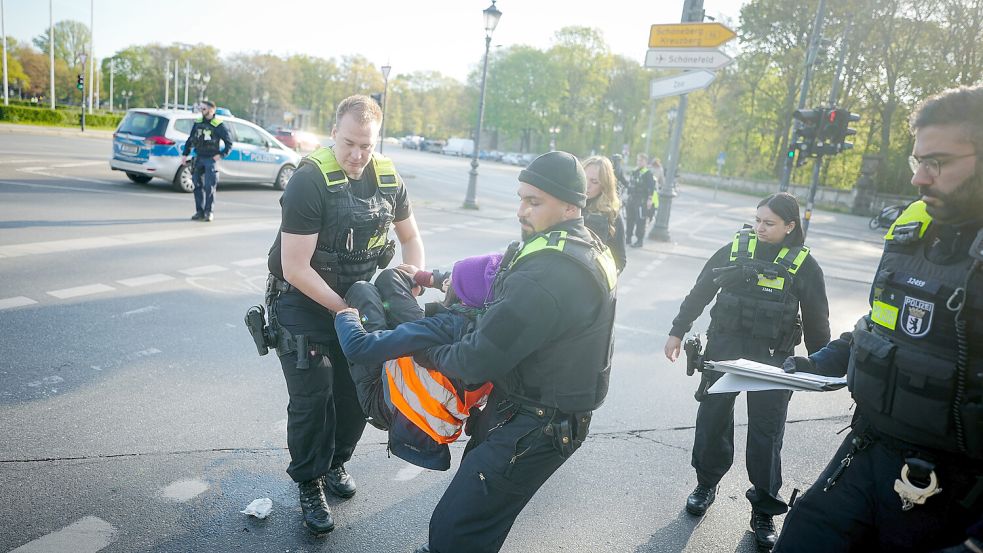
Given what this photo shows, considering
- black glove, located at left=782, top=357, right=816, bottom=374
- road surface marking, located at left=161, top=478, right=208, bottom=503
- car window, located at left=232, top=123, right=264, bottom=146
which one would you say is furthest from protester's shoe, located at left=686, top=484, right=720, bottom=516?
car window, located at left=232, top=123, right=264, bottom=146

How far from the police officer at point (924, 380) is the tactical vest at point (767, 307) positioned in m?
1.30

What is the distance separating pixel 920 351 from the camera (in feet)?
6.11

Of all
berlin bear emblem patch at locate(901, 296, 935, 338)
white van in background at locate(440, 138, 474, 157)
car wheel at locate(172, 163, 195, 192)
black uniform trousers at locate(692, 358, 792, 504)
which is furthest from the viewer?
white van in background at locate(440, 138, 474, 157)

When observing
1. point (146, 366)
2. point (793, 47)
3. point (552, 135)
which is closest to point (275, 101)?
point (552, 135)

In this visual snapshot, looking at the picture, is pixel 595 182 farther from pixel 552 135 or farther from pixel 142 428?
pixel 552 135

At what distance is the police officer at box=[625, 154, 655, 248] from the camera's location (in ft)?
44.1

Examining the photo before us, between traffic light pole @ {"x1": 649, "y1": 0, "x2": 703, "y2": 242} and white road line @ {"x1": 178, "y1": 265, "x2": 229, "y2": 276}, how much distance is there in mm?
9915

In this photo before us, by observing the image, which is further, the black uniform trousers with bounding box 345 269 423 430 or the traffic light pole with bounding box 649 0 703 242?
the traffic light pole with bounding box 649 0 703 242

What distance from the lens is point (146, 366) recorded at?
15.7ft

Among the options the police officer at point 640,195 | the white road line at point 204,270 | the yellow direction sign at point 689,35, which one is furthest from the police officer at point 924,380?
the police officer at point 640,195

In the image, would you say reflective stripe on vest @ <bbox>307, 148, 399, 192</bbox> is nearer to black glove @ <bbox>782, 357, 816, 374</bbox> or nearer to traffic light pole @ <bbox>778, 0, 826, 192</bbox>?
black glove @ <bbox>782, 357, 816, 374</bbox>

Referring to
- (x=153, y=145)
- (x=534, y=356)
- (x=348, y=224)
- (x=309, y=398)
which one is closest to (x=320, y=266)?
(x=348, y=224)

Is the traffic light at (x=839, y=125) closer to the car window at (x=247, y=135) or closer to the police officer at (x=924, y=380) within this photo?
the police officer at (x=924, y=380)

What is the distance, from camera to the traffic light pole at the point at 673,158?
43.9 ft
